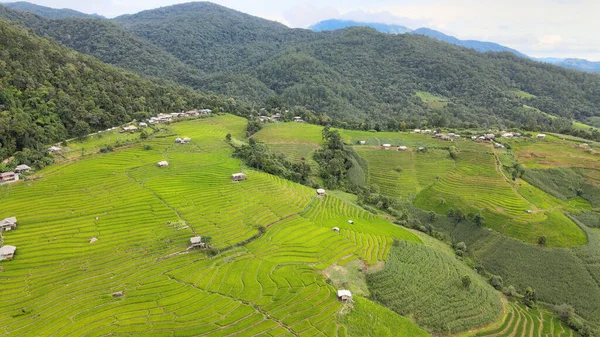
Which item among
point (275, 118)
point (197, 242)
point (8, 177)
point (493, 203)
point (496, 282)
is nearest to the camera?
point (197, 242)

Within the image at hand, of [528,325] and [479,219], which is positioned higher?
[479,219]

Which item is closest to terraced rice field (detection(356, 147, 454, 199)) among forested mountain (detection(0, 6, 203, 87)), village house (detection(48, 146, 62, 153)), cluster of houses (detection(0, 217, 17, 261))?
cluster of houses (detection(0, 217, 17, 261))

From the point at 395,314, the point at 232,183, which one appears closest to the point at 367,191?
the point at 232,183

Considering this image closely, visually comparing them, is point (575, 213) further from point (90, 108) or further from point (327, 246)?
point (90, 108)

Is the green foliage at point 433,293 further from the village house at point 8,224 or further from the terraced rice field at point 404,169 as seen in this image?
the village house at point 8,224

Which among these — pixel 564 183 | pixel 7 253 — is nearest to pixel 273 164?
pixel 7 253

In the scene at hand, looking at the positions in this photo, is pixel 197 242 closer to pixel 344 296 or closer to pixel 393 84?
pixel 344 296

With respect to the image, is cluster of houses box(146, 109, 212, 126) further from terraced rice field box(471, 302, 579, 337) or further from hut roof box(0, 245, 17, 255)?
terraced rice field box(471, 302, 579, 337)

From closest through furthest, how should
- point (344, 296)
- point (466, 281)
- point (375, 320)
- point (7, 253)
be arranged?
point (375, 320) → point (344, 296) → point (7, 253) → point (466, 281)
